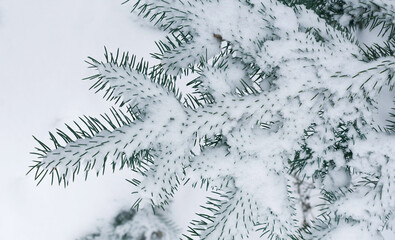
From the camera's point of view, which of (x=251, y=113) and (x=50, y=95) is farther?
(x=50, y=95)

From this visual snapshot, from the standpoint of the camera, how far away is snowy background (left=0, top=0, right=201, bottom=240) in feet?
8.34

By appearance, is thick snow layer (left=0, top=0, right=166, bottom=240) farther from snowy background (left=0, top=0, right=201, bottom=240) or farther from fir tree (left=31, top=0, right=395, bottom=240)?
fir tree (left=31, top=0, right=395, bottom=240)

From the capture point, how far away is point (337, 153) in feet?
3.90

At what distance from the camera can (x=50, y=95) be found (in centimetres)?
258

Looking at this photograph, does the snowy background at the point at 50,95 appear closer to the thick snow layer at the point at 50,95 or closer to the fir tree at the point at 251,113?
the thick snow layer at the point at 50,95

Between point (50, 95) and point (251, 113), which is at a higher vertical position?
point (50, 95)

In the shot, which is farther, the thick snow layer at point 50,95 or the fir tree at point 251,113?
the thick snow layer at point 50,95

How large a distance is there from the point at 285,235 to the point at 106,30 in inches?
83.0

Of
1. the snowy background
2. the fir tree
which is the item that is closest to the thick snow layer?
the snowy background

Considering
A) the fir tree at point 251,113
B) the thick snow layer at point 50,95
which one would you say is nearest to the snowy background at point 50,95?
the thick snow layer at point 50,95

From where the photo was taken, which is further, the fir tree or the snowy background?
the snowy background

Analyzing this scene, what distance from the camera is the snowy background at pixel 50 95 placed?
2543 mm

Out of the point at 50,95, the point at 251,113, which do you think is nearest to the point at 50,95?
the point at 50,95

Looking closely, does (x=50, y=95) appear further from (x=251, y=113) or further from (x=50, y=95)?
(x=251, y=113)
